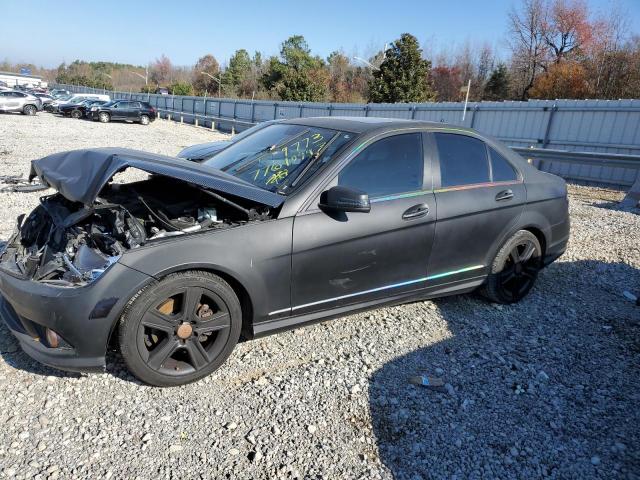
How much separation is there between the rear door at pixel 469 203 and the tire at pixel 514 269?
0.51 ft

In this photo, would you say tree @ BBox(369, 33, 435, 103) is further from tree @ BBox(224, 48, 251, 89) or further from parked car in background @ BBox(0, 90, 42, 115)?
tree @ BBox(224, 48, 251, 89)

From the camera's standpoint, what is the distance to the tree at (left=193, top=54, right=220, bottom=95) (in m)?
73.9

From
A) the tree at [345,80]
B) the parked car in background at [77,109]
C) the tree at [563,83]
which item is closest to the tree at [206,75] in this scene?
the tree at [345,80]

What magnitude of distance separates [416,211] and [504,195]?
1.08 metres

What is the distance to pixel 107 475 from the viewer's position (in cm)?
227

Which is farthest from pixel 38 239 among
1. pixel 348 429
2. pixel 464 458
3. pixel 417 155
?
pixel 464 458

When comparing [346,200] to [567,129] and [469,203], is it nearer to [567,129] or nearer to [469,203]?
[469,203]

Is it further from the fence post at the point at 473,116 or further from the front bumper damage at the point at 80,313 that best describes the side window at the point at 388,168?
the fence post at the point at 473,116

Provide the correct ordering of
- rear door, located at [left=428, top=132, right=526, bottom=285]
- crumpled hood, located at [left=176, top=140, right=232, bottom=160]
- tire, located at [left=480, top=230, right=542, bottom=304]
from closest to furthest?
rear door, located at [left=428, top=132, right=526, bottom=285] → tire, located at [left=480, top=230, right=542, bottom=304] → crumpled hood, located at [left=176, top=140, right=232, bottom=160]

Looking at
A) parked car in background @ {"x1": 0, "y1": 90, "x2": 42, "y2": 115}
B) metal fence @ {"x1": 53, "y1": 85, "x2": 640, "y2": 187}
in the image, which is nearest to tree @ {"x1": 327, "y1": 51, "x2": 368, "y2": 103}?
parked car in background @ {"x1": 0, "y1": 90, "x2": 42, "y2": 115}

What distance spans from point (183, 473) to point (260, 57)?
79.2 m

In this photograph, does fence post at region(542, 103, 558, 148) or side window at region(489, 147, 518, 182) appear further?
fence post at region(542, 103, 558, 148)

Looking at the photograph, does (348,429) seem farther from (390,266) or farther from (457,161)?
(457,161)

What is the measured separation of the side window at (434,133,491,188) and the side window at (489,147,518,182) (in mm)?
84
